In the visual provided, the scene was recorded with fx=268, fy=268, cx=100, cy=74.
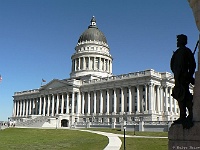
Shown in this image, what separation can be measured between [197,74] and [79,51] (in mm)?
118156

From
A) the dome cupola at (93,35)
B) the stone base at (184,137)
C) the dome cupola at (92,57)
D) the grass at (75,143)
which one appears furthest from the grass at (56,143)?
the dome cupola at (93,35)

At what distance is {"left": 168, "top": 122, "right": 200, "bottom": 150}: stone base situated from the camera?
8.02 meters

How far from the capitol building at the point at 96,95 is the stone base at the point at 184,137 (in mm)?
60104

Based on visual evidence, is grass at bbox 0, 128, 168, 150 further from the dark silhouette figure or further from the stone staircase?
the stone staircase

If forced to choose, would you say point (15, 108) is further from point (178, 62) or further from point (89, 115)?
point (178, 62)

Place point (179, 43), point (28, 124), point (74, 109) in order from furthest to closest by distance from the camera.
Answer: point (74, 109), point (28, 124), point (179, 43)

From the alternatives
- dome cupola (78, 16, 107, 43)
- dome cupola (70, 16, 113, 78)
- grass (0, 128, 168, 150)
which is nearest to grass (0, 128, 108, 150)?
grass (0, 128, 168, 150)

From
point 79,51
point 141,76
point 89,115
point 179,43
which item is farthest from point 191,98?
point 79,51

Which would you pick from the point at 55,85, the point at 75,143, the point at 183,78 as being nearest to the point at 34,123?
the point at 55,85

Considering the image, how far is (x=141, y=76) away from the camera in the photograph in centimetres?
→ 8506

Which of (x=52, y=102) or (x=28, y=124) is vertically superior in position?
(x=52, y=102)

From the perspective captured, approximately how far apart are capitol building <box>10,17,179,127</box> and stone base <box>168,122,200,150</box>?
197ft

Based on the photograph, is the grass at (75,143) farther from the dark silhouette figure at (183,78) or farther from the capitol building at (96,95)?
the capitol building at (96,95)

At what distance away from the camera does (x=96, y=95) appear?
9944cm
